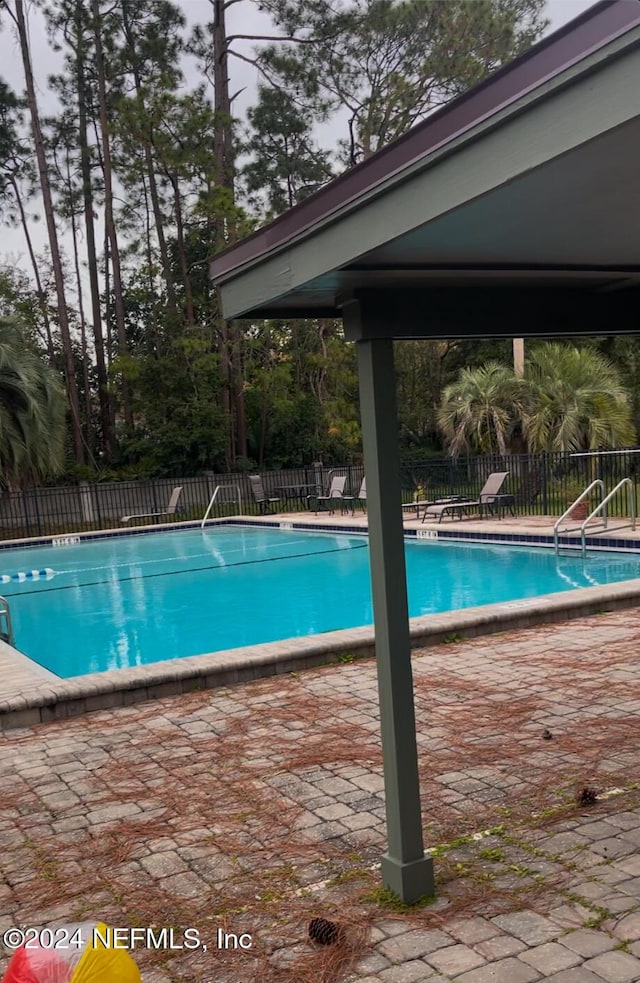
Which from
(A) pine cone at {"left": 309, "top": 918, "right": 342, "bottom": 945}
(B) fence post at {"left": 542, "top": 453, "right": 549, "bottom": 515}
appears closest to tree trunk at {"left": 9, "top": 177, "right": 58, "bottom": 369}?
(B) fence post at {"left": 542, "top": 453, "right": 549, "bottom": 515}

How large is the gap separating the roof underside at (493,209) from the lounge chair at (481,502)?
1218cm

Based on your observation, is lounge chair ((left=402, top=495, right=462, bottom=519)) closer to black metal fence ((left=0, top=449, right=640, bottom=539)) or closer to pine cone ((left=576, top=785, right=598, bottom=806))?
black metal fence ((left=0, top=449, right=640, bottom=539))

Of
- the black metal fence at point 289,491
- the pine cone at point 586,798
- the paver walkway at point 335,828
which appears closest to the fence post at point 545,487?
the black metal fence at point 289,491

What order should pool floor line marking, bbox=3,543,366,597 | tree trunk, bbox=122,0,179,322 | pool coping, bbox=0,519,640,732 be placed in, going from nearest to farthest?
pool coping, bbox=0,519,640,732 < pool floor line marking, bbox=3,543,366,597 < tree trunk, bbox=122,0,179,322

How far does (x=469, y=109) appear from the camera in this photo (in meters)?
2.00

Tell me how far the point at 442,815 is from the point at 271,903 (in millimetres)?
938

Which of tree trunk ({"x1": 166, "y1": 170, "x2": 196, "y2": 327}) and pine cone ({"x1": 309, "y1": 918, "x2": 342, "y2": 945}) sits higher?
tree trunk ({"x1": 166, "y1": 170, "x2": 196, "y2": 327})

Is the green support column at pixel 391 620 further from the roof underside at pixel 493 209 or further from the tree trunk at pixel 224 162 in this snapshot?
the tree trunk at pixel 224 162

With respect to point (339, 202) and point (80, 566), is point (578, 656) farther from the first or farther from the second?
point (80, 566)

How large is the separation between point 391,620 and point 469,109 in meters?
1.63

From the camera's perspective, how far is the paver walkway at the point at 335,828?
275cm

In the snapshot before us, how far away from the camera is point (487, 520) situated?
15.6 metres

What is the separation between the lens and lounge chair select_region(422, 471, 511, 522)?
1564 centimetres

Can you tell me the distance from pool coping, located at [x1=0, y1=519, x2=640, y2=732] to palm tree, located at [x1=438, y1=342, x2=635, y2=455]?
9.49 metres
